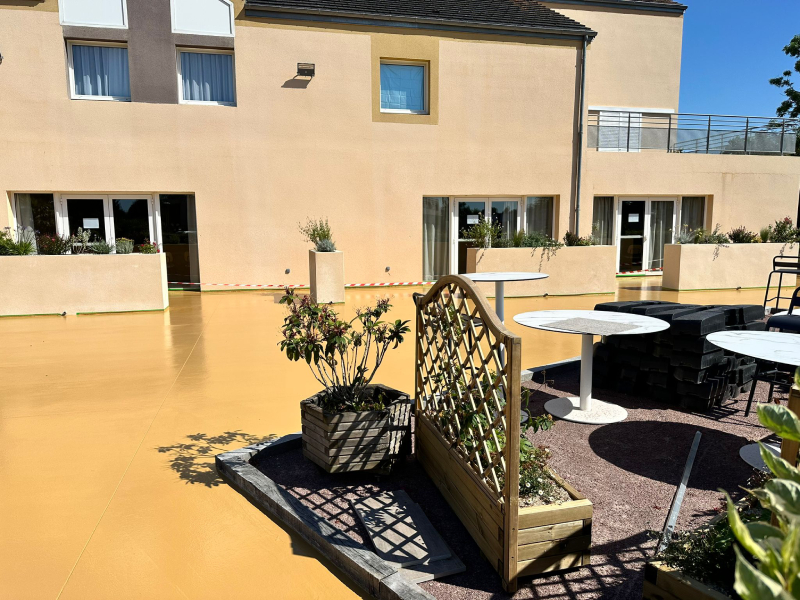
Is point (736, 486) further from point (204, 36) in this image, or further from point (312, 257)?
point (204, 36)

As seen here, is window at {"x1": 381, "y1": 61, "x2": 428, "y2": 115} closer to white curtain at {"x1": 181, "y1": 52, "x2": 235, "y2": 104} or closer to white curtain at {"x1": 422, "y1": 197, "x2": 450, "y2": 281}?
white curtain at {"x1": 422, "y1": 197, "x2": 450, "y2": 281}

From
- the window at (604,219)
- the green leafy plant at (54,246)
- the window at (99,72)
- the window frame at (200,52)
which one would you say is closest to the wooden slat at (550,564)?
the green leafy plant at (54,246)

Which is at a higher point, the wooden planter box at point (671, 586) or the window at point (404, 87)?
the window at point (404, 87)

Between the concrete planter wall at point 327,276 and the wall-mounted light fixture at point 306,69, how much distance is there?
4440 mm

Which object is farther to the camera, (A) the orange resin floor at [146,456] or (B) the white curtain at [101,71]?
(B) the white curtain at [101,71]

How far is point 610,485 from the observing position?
3.83 meters

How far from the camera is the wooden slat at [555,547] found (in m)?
2.75

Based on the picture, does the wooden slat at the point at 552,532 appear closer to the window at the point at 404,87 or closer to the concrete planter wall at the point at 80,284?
the concrete planter wall at the point at 80,284

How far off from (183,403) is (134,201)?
29.3 feet

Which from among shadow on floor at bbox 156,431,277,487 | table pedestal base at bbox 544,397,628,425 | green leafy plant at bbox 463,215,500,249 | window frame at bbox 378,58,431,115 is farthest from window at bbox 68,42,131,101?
table pedestal base at bbox 544,397,628,425

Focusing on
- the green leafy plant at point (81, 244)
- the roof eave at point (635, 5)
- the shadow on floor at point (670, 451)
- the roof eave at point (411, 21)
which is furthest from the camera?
the roof eave at point (635, 5)

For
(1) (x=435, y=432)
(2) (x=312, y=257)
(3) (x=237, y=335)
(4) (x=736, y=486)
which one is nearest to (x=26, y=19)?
(2) (x=312, y=257)

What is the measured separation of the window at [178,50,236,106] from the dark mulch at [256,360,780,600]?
35.6ft

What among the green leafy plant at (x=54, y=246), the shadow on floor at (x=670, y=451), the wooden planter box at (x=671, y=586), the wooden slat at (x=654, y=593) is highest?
the green leafy plant at (x=54, y=246)
